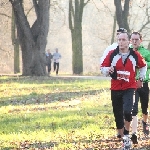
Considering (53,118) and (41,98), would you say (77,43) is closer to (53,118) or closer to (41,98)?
(41,98)

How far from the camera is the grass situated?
9172 millimetres

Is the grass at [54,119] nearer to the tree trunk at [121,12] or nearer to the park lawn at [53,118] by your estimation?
the park lawn at [53,118]

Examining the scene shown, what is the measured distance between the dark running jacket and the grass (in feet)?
3.52

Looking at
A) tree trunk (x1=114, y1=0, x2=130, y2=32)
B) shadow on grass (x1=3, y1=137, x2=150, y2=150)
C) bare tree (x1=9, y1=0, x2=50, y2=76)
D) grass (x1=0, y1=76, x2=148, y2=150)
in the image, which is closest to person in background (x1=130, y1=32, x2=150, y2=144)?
shadow on grass (x1=3, y1=137, x2=150, y2=150)

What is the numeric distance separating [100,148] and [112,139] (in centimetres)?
105

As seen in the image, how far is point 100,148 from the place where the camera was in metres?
8.38

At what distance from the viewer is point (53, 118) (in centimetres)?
1232

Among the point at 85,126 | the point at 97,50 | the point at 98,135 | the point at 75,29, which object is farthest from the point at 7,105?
the point at 97,50

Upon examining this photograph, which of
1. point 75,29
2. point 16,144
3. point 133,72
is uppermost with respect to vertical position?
point 75,29

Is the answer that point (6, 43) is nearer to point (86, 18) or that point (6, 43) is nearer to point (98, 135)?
point (86, 18)

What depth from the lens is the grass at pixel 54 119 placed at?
361 inches

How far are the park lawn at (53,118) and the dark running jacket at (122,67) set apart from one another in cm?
120

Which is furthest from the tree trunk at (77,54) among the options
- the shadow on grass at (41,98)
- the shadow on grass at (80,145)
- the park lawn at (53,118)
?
the shadow on grass at (80,145)

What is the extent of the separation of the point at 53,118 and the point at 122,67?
419 cm
